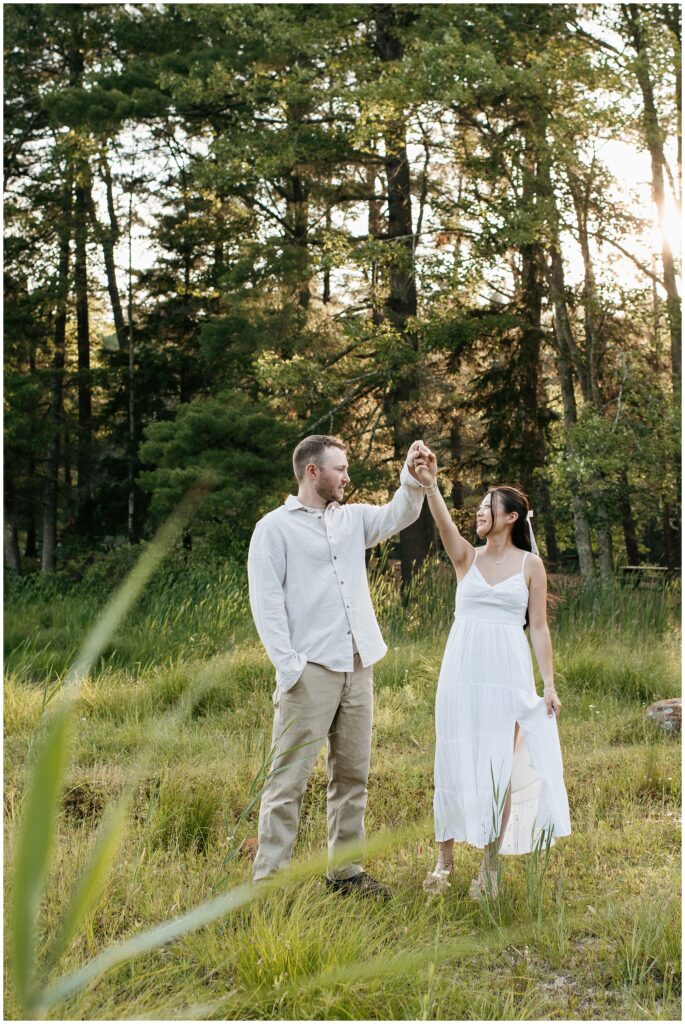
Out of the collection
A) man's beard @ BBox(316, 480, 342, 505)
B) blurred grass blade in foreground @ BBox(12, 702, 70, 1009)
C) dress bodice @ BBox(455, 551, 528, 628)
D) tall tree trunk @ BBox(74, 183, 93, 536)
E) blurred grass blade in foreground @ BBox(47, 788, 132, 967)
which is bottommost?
dress bodice @ BBox(455, 551, 528, 628)

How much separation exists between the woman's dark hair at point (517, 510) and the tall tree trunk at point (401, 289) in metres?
8.92

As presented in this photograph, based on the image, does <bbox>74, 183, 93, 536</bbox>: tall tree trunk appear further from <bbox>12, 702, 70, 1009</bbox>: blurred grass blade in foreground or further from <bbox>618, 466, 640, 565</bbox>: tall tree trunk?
<bbox>12, 702, 70, 1009</bbox>: blurred grass blade in foreground

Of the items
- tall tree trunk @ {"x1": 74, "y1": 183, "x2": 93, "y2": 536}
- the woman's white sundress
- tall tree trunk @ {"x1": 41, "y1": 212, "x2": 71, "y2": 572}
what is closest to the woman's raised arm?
the woman's white sundress

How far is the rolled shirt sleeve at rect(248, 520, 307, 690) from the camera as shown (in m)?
3.88

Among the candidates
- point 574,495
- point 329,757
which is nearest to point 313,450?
point 329,757

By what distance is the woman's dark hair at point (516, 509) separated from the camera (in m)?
4.30

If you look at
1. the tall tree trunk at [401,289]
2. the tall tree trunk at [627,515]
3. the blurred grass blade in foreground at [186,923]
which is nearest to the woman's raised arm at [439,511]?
the blurred grass blade in foreground at [186,923]

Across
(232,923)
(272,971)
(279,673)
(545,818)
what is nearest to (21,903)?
(272,971)

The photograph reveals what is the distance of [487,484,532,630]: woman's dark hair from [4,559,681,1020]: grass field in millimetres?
1226

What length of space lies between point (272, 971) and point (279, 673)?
1.22 m

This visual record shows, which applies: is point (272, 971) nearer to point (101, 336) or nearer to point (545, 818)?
point (545, 818)

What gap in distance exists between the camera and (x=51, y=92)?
611 inches

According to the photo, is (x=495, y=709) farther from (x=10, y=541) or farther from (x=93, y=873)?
(x=10, y=541)

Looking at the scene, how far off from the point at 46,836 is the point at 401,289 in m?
15.0
